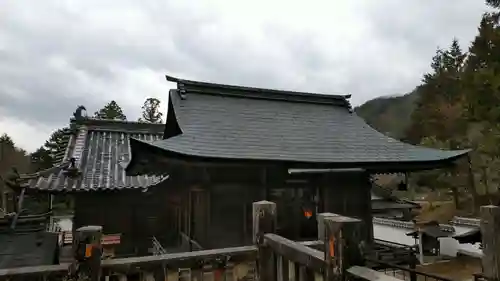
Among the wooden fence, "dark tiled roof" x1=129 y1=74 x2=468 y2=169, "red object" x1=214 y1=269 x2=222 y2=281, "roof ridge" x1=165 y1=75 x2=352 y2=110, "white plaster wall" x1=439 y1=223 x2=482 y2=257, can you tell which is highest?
"roof ridge" x1=165 y1=75 x2=352 y2=110

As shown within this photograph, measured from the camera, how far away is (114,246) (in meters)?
8.59

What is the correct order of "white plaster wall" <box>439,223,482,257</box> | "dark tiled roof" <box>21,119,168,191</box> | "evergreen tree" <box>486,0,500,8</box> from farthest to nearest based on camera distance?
"white plaster wall" <box>439,223,482,257</box>, "evergreen tree" <box>486,0,500,8</box>, "dark tiled roof" <box>21,119,168,191</box>

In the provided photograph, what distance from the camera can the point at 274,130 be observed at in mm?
8336

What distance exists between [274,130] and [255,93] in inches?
73.7

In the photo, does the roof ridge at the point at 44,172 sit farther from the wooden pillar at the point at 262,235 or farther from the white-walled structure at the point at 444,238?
the white-walled structure at the point at 444,238

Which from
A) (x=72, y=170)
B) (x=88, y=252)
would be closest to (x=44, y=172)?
(x=72, y=170)

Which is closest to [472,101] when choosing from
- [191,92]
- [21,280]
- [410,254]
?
[410,254]

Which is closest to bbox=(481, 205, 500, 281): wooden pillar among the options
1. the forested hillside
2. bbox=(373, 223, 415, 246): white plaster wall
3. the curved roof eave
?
the curved roof eave

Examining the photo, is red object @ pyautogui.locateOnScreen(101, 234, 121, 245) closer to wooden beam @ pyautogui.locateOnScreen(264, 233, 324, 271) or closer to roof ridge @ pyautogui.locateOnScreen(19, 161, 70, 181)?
roof ridge @ pyautogui.locateOnScreen(19, 161, 70, 181)

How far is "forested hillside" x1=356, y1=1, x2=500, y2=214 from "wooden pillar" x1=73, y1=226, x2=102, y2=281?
1351 cm

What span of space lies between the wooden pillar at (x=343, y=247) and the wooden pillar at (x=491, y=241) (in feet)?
4.05

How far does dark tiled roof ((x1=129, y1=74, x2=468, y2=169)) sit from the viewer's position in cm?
683

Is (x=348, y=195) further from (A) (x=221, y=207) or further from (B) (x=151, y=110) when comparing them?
(B) (x=151, y=110)

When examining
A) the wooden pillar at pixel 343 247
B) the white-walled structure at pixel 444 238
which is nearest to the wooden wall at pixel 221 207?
the wooden pillar at pixel 343 247
